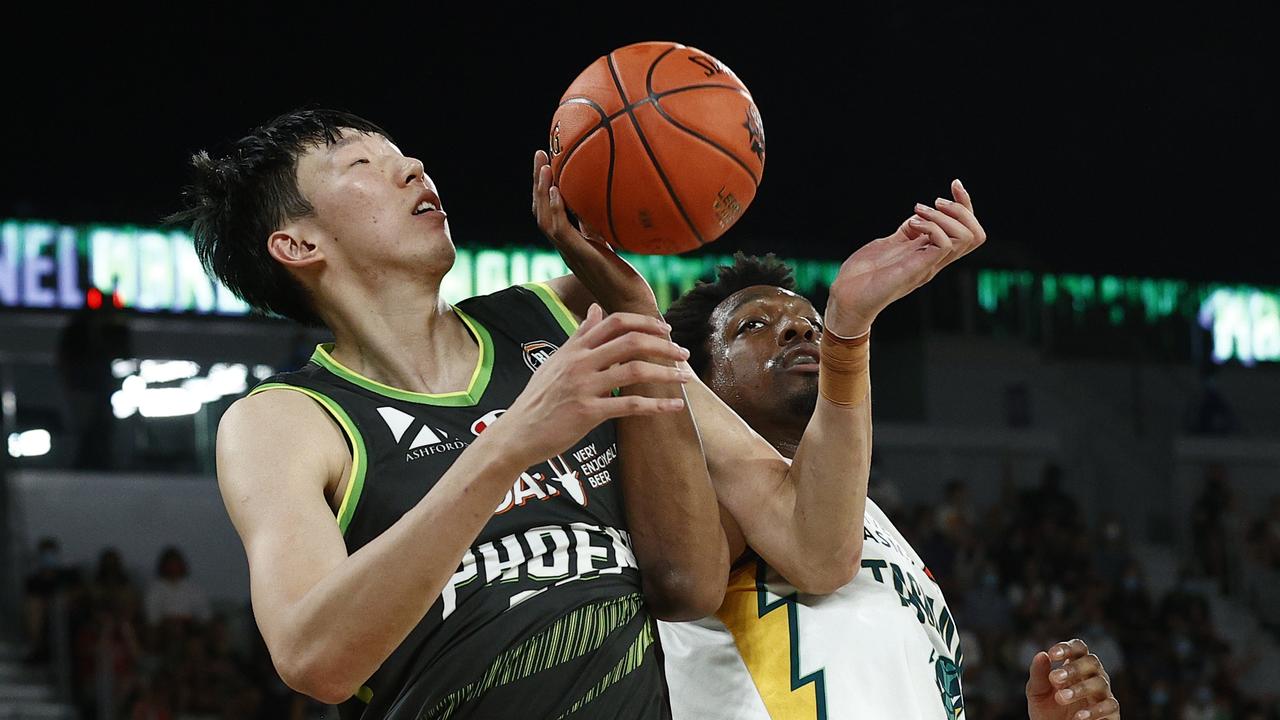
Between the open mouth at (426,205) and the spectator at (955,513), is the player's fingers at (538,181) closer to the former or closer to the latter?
the open mouth at (426,205)

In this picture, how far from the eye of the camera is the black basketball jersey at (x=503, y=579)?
226cm

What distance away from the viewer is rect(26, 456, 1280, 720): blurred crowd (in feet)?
31.5

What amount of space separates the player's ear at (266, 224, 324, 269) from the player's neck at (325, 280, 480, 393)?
0.33 feet

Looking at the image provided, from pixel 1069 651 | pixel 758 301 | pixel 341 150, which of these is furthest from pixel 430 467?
pixel 1069 651

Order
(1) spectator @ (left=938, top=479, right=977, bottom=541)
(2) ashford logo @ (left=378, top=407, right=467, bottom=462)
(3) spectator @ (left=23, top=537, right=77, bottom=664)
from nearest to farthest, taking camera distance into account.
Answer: (2) ashford logo @ (left=378, top=407, right=467, bottom=462)
(3) spectator @ (left=23, top=537, right=77, bottom=664)
(1) spectator @ (left=938, top=479, right=977, bottom=541)

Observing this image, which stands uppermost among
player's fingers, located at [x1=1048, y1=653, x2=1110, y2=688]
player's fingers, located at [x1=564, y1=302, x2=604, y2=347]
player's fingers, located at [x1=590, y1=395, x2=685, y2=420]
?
player's fingers, located at [x1=564, y1=302, x2=604, y2=347]

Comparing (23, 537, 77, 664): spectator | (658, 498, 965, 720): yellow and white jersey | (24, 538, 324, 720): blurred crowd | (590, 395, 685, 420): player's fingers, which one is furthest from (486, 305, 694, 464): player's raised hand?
(23, 537, 77, 664): spectator

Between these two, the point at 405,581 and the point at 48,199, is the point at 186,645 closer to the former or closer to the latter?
the point at 48,199

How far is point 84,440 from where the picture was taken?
12672 mm

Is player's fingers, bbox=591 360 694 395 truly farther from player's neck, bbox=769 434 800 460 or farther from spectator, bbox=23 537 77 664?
spectator, bbox=23 537 77 664

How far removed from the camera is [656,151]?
2.63 meters

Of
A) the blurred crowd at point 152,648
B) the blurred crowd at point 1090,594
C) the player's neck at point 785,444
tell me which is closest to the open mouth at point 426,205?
the player's neck at point 785,444

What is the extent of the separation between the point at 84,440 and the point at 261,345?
214 centimetres

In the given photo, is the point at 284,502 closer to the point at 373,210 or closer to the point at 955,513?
the point at 373,210
